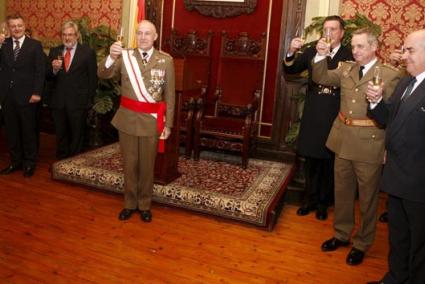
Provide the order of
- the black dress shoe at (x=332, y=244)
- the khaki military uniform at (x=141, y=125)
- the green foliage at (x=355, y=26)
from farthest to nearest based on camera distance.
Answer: the green foliage at (x=355, y=26), the khaki military uniform at (x=141, y=125), the black dress shoe at (x=332, y=244)

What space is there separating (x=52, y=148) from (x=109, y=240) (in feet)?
9.45

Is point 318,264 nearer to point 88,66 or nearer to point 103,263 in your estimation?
point 103,263

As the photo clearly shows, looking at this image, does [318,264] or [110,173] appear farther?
[110,173]

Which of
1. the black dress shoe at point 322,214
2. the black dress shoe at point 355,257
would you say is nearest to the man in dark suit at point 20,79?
the black dress shoe at point 322,214

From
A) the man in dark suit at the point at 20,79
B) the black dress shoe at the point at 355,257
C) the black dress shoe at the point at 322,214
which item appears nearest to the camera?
the black dress shoe at the point at 355,257

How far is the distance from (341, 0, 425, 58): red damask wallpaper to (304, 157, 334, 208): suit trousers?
1.61 m

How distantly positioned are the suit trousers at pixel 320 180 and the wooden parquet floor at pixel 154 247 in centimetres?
22

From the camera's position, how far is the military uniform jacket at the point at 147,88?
3189 millimetres

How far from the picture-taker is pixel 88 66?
14.7ft

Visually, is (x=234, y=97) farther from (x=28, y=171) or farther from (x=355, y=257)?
(x=355, y=257)

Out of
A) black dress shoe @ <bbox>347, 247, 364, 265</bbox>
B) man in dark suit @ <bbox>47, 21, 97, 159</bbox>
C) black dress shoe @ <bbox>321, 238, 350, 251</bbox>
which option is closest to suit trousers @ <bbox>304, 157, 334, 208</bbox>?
black dress shoe @ <bbox>321, 238, 350, 251</bbox>

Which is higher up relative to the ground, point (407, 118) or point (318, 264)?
point (407, 118)

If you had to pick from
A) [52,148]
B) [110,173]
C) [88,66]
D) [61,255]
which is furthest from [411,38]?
[52,148]

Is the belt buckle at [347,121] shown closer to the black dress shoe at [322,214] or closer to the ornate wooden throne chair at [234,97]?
the black dress shoe at [322,214]
